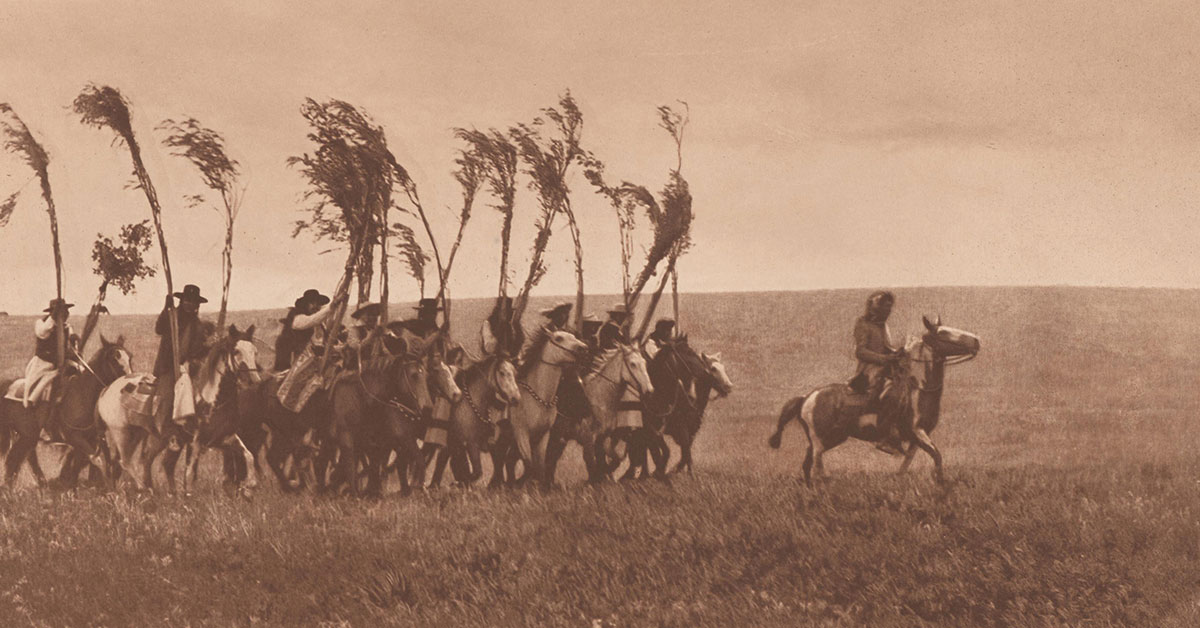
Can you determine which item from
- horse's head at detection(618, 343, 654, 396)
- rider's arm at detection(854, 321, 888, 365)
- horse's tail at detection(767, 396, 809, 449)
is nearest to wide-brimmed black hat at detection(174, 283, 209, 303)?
horse's head at detection(618, 343, 654, 396)

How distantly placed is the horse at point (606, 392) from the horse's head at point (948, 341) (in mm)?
3037

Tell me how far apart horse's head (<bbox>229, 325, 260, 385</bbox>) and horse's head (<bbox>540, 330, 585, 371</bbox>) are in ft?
11.0

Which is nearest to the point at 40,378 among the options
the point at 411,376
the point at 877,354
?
the point at 411,376

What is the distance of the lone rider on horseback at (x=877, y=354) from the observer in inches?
542

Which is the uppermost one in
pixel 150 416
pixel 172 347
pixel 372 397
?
pixel 172 347

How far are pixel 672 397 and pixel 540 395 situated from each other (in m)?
1.62

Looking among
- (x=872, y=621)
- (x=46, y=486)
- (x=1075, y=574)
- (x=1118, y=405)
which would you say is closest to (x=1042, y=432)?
(x=1118, y=405)

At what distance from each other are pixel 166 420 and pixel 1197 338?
19230 mm

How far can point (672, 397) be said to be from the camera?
1459 centimetres

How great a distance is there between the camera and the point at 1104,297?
32.9 m

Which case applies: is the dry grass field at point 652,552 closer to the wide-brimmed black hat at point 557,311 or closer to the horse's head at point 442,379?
the horse's head at point 442,379

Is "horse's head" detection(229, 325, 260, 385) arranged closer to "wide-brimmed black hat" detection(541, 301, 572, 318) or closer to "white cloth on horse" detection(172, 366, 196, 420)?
"white cloth on horse" detection(172, 366, 196, 420)

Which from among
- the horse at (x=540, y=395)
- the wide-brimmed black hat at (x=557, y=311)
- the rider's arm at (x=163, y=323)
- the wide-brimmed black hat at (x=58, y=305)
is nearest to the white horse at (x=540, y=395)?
the horse at (x=540, y=395)

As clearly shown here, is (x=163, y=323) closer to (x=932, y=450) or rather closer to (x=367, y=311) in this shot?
(x=367, y=311)
